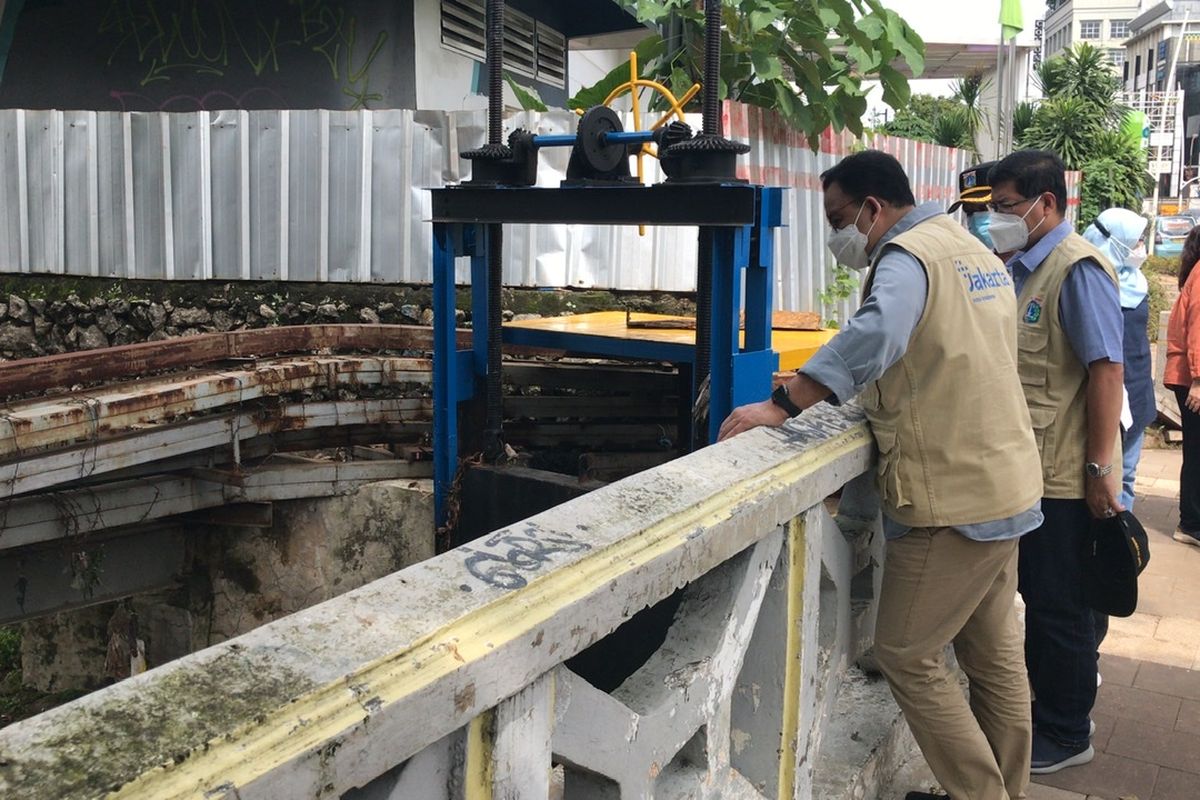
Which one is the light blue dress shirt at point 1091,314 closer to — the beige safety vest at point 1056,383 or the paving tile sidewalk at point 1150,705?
the beige safety vest at point 1056,383

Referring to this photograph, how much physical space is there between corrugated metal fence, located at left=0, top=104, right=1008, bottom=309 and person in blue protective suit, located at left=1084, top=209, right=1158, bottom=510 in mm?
3029

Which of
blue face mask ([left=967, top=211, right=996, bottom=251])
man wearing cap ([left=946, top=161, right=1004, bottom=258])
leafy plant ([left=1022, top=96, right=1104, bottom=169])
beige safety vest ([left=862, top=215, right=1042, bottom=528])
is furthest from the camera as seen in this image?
leafy plant ([left=1022, top=96, right=1104, bottom=169])

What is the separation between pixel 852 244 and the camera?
2814 millimetres

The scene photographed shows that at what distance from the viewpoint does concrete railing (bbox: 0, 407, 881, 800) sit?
3.41ft

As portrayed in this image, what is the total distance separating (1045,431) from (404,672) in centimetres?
246

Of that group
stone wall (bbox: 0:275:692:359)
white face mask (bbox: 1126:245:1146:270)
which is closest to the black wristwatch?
→ white face mask (bbox: 1126:245:1146:270)

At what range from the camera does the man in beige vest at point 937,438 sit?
2389mm

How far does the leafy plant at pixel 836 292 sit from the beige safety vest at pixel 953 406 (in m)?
5.37

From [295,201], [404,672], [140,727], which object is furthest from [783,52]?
[140,727]

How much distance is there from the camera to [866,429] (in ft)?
8.58

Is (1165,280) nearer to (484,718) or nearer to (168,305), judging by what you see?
(168,305)

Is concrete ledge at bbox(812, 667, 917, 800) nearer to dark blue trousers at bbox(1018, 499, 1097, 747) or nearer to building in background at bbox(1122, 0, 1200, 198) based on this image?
dark blue trousers at bbox(1018, 499, 1097, 747)

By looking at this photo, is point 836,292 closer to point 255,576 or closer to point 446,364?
point 446,364

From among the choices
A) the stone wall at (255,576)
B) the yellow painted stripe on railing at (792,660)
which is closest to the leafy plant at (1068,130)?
the stone wall at (255,576)
